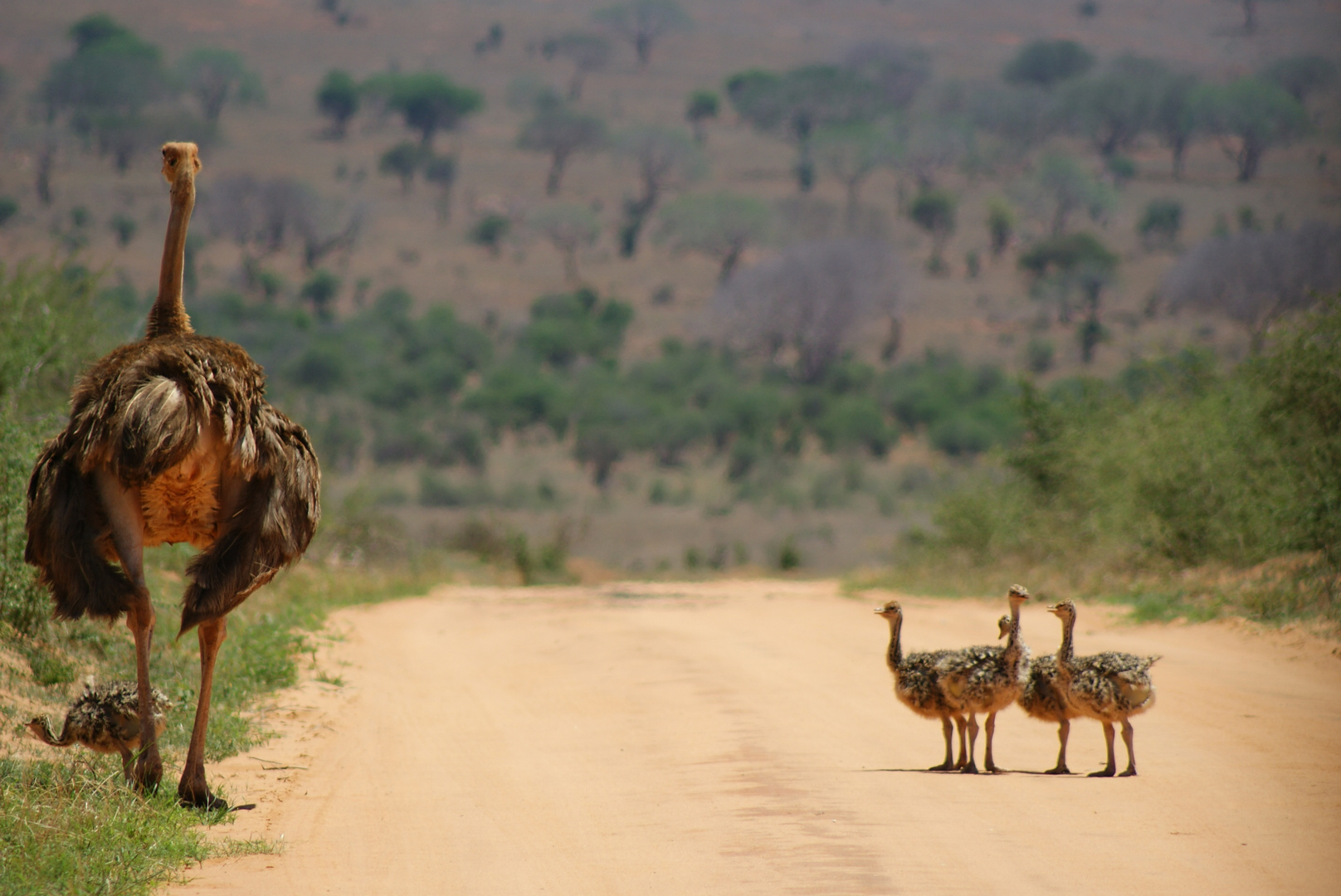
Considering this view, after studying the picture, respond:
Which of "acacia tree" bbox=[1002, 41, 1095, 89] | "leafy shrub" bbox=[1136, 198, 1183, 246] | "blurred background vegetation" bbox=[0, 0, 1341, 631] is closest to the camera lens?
"blurred background vegetation" bbox=[0, 0, 1341, 631]

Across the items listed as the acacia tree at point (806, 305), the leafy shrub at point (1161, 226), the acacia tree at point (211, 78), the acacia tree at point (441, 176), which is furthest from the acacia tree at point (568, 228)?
the leafy shrub at point (1161, 226)

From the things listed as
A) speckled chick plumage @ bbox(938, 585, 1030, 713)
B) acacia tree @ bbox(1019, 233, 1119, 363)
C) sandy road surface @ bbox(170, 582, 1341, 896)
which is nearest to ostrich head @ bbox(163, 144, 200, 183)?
sandy road surface @ bbox(170, 582, 1341, 896)

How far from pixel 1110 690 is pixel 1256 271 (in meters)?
54.0

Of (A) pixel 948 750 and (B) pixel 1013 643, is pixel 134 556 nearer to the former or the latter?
(A) pixel 948 750

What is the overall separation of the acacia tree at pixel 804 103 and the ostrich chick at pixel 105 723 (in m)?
82.2

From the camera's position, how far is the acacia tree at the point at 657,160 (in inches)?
3086

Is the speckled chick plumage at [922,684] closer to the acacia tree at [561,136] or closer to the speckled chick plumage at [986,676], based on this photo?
Answer: the speckled chick plumage at [986,676]

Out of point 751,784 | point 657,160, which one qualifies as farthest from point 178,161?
point 657,160

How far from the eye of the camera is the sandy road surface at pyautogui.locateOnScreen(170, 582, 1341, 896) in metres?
5.53

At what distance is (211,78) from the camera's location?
8219cm

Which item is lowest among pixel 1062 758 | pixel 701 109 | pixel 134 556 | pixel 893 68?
pixel 1062 758

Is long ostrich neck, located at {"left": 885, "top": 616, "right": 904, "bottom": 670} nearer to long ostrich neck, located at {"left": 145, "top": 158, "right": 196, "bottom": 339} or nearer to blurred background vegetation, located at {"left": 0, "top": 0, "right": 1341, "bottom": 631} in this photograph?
long ostrich neck, located at {"left": 145, "top": 158, "right": 196, "bottom": 339}

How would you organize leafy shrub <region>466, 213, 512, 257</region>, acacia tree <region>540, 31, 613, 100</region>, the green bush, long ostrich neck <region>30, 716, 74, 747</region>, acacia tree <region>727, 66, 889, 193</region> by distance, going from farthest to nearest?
acacia tree <region>540, 31, 613, 100</region> < acacia tree <region>727, 66, 889, 193</region> < leafy shrub <region>466, 213, 512, 257</region> < the green bush < long ostrich neck <region>30, 716, 74, 747</region>

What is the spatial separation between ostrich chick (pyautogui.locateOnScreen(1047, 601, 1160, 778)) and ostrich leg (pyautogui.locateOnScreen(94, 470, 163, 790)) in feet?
15.7
